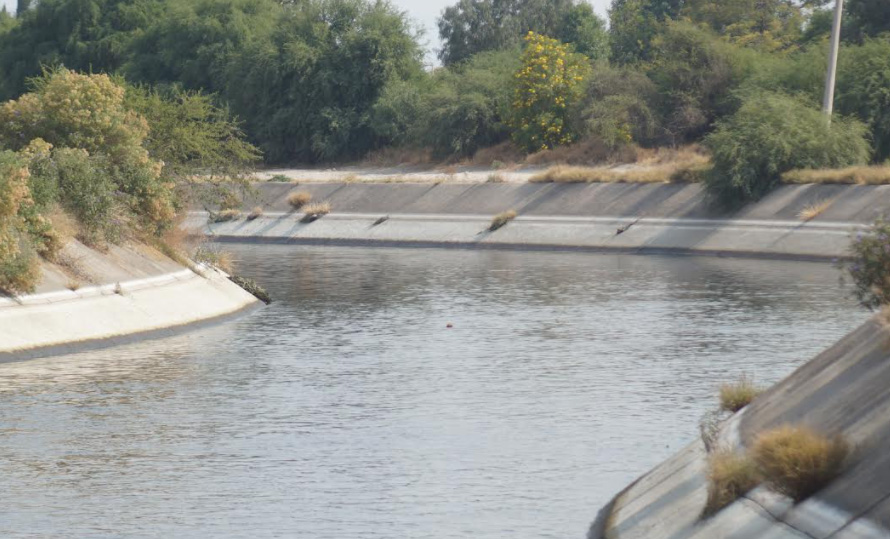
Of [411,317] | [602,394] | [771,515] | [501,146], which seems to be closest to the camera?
[771,515]

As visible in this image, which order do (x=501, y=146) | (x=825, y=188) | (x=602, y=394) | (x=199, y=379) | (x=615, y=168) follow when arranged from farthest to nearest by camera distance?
(x=501, y=146), (x=615, y=168), (x=825, y=188), (x=199, y=379), (x=602, y=394)

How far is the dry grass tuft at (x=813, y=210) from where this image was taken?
5250 centimetres

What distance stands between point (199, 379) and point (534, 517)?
34.1 feet

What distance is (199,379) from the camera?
23625 millimetres

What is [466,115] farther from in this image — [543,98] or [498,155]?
[543,98]

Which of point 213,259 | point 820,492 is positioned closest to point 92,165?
point 213,259

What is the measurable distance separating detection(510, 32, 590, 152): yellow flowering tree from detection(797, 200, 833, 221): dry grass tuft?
2552cm

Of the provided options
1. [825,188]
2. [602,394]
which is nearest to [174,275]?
[602,394]

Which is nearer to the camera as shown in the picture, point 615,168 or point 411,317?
point 411,317

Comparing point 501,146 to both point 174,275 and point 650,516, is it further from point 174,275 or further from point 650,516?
point 650,516

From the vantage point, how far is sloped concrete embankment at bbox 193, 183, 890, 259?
52.1m

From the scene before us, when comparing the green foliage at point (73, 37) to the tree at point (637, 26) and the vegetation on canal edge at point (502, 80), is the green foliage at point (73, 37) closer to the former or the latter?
the vegetation on canal edge at point (502, 80)

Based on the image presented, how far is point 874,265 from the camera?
16.3 meters

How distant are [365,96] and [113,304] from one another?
60.1 metres
